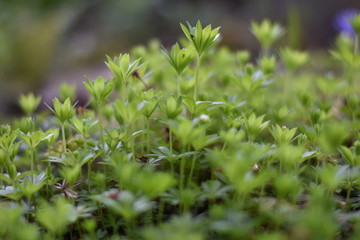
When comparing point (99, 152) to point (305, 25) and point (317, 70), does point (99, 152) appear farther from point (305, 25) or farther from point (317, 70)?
point (305, 25)

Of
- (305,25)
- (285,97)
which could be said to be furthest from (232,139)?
(305,25)

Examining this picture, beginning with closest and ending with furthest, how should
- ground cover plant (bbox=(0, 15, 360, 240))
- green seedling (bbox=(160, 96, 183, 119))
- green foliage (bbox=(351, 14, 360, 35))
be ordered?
1. ground cover plant (bbox=(0, 15, 360, 240))
2. green seedling (bbox=(160, 96, 183, 119))
3. green foliage (bbox=(351, 14, 360, 35))

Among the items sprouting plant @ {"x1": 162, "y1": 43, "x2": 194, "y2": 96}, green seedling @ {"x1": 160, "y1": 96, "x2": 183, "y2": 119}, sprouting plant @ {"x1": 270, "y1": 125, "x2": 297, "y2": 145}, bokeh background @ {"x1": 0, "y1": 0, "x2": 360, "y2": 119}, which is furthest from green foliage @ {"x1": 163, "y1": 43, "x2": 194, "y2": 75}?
bokeh background @ {"x1": 0, "y1": 0, "x2": 360, "y2": 119}

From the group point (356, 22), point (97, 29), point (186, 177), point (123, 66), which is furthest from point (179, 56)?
point (97, 29)

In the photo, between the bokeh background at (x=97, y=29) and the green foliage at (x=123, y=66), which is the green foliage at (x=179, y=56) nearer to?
the green foliage at (x=123, y=66)

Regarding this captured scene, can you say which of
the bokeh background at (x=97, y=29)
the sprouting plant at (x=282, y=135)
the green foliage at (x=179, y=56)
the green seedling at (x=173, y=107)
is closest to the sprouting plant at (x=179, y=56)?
the green foliage at (x=179, y=56)

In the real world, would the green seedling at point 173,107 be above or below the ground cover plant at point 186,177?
above

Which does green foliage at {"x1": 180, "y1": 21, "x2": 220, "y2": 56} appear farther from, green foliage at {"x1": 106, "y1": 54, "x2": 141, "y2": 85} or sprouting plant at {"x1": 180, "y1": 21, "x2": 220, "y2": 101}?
green foliage at {"x1": 106, "y1": 54, "x2": 141, "y2": 85}

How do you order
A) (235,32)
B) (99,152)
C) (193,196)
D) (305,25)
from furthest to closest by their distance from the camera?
(305,25) → (235,32) → (99,152) → (193,196)

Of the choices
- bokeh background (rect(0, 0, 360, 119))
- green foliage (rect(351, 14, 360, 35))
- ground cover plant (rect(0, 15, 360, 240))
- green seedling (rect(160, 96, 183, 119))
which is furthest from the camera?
bokeh background (rect(0, 0, 360, 119))
